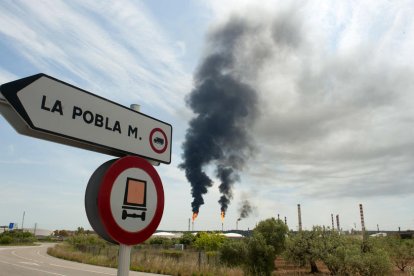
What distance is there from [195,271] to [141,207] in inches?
704

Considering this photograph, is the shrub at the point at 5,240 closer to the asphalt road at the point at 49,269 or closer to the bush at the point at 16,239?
the bush at the point at 16,239

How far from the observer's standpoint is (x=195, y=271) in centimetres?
1845

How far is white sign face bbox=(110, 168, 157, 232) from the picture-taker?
6.03 ft

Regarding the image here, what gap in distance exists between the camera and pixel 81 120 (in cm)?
196

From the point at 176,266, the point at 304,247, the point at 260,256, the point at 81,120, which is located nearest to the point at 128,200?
the point at 81,120

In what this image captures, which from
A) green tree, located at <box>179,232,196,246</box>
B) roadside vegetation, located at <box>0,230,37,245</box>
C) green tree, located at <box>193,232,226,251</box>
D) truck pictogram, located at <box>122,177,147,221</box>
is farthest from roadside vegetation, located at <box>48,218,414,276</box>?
roadside vegetation, located at <box>0,230,37,245</box>

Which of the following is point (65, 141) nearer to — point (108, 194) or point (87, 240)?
point (108, 194)

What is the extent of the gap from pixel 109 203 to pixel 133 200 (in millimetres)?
168

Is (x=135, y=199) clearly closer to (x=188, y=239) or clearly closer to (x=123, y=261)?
(x=123, y=261)

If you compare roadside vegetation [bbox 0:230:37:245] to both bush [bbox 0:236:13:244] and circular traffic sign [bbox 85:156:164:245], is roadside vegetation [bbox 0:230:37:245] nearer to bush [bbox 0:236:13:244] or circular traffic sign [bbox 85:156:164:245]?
bush [bbox 0:236:13:244]

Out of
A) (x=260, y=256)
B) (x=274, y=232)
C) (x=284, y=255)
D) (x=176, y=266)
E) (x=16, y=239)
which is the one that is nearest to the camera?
(x=260, y=256)

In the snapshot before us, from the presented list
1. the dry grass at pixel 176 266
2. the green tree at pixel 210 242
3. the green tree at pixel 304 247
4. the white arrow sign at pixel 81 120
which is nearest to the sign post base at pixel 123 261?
the white arrow sign at pixel 81 120

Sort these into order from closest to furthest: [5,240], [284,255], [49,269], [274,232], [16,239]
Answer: [49,269]
[274,232]
[284,255]
[5,240]
[16,239]

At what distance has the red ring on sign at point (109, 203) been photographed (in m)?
1.78
